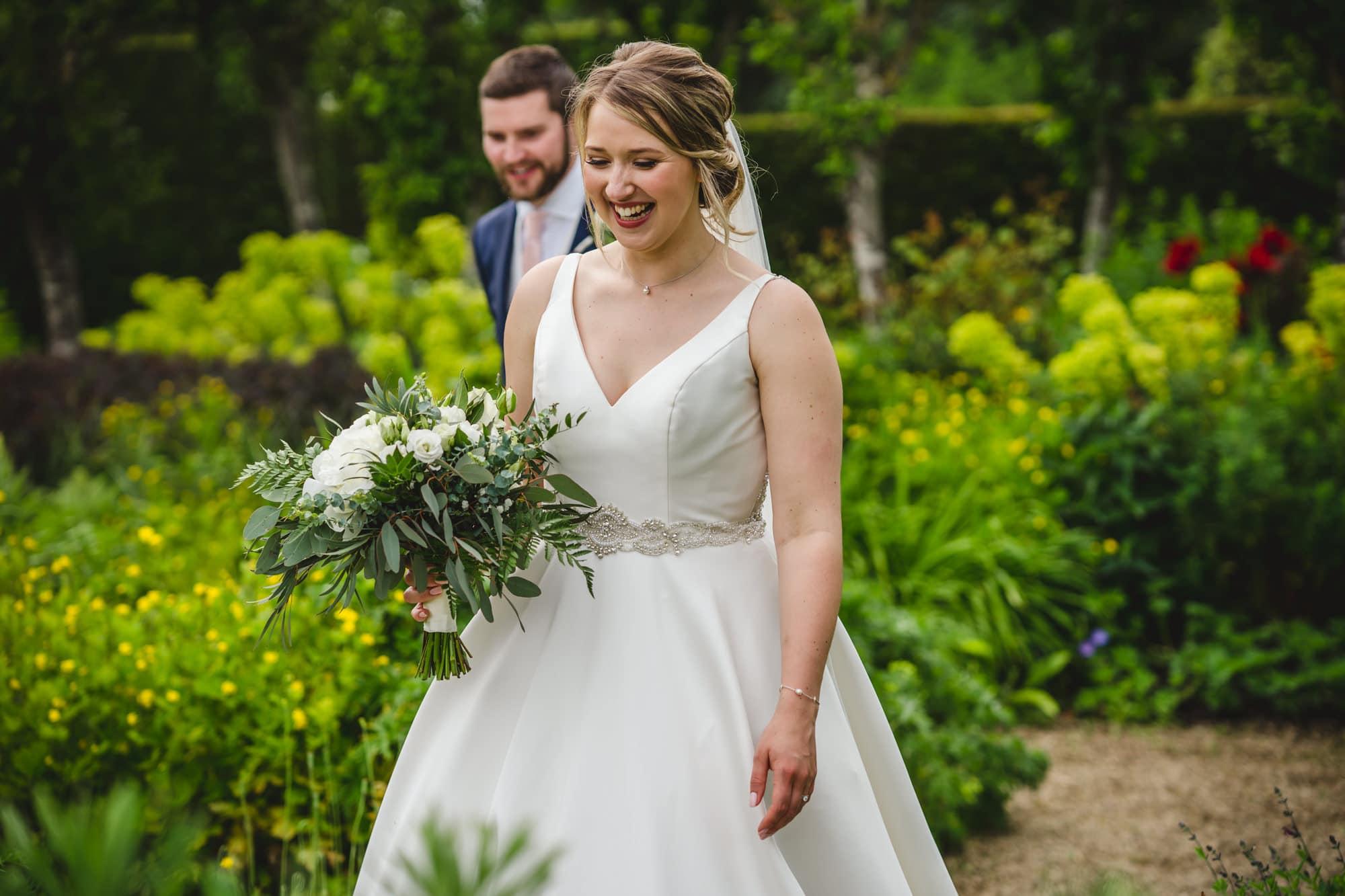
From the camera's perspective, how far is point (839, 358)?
6.42 meters

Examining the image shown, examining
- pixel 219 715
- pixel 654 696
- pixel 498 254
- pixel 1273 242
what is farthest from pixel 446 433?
pixel 1273 242

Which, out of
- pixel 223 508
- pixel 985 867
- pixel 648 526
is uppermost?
pixel 648 526

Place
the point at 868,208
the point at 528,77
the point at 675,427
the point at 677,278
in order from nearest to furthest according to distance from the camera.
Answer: the point at 675,427, the point at 677,278, the point at 528,77, the point at 868,208

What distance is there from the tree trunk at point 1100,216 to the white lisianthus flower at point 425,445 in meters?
8.79

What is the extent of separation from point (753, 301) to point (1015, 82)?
23.2 m

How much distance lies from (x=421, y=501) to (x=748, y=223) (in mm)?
1047

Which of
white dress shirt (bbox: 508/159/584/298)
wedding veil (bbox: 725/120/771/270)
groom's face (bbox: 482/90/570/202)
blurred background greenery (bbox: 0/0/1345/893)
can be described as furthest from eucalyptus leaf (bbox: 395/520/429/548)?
groom's face (bbox: 482/90/570/202)

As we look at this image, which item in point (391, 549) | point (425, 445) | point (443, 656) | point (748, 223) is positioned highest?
point (748, 223)

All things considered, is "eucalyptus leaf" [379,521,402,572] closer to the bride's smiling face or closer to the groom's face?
the bride's smiling face

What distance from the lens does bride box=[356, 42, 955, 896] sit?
178 centimetres

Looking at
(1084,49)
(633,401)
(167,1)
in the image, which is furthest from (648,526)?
(167,1)

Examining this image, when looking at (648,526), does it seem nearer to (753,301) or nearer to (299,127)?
(753,301)

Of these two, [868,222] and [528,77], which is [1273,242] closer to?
[868,222]

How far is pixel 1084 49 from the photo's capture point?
8.80 m
